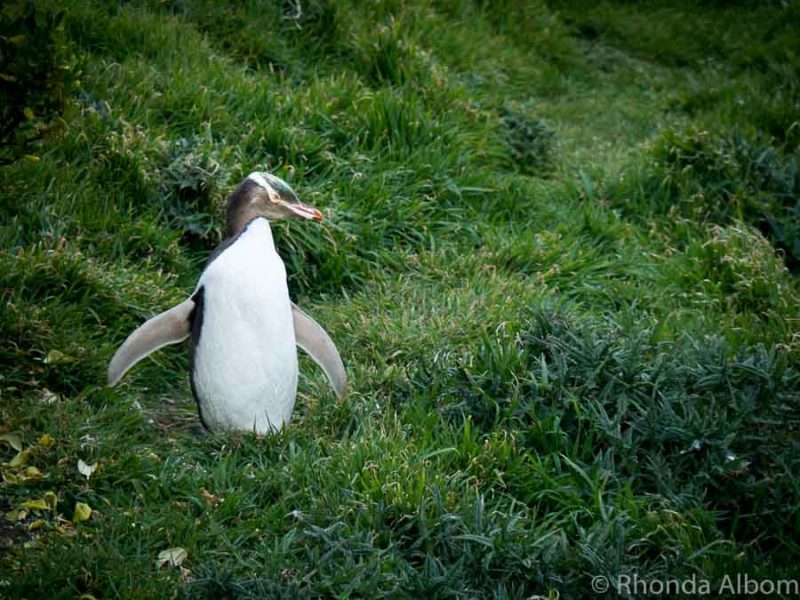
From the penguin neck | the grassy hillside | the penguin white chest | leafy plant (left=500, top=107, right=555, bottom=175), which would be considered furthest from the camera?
leafy plant (left=500, top=107, right=555, bottom=175)

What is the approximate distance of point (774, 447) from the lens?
3939mm

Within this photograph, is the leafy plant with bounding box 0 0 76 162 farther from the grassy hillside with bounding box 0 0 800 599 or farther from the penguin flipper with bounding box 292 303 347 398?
the penguin flipper with bounding box 292 303 347 398

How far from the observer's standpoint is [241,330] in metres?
3.93

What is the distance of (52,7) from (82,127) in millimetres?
1408

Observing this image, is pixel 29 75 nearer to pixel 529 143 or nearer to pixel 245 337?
pixel 245 337

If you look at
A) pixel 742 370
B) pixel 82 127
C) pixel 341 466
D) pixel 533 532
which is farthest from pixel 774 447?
pixel 82 127

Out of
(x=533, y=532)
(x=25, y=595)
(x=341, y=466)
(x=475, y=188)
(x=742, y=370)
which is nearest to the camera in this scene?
(x=25, y=595)

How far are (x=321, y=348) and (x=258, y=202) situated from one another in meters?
0.63

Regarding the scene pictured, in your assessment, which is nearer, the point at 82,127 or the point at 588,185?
the point at 82,127

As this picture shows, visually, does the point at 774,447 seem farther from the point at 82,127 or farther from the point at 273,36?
the point at 273,36

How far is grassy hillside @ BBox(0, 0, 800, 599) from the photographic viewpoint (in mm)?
3484

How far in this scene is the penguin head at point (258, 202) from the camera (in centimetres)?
408

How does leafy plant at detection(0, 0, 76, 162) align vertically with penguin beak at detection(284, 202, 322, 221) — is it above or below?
above

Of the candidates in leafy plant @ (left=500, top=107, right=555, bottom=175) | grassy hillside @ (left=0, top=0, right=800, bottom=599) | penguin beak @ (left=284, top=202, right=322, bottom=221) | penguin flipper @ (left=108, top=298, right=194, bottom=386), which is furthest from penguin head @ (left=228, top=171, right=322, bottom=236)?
leafy plant @ (left=500, top=107, right=555, bottom=175)
